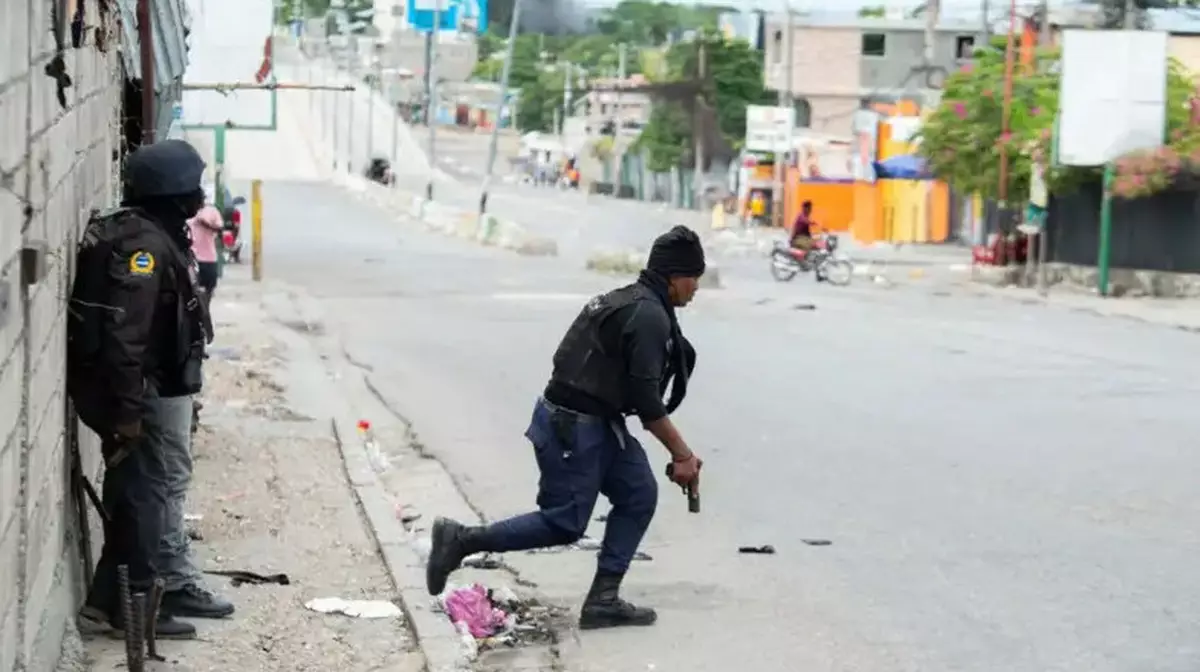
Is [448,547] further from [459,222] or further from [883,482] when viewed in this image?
[459,222]

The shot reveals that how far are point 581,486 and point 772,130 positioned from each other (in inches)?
2395

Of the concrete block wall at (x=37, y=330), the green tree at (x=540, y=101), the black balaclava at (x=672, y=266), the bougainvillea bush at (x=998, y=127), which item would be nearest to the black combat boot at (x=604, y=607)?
the black balaclava at (x=672, y=266)

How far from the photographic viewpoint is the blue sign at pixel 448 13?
5897 cm

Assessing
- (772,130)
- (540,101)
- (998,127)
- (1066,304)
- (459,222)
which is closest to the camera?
(1066,304)

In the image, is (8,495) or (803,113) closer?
(8,495)

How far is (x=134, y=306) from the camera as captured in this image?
6.72 meters

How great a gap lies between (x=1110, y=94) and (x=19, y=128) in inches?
1224

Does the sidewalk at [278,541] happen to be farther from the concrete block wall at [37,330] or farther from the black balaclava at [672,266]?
the black balaclava at [672,266]

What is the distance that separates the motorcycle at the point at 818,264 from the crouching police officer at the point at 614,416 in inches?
1189

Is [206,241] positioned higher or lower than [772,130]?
lower

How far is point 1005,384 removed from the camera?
58.3 ft

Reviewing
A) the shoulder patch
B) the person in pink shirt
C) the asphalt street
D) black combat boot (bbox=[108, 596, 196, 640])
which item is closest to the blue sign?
the asphalt street

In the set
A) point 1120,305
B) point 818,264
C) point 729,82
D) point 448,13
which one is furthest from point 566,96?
point 1120,305

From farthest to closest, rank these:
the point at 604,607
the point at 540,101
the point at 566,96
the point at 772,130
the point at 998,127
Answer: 1. the point at 540,101
2. the point at 566,96
3. the point at 772,130
4. the point at 998,127
5. the point at 604,607
